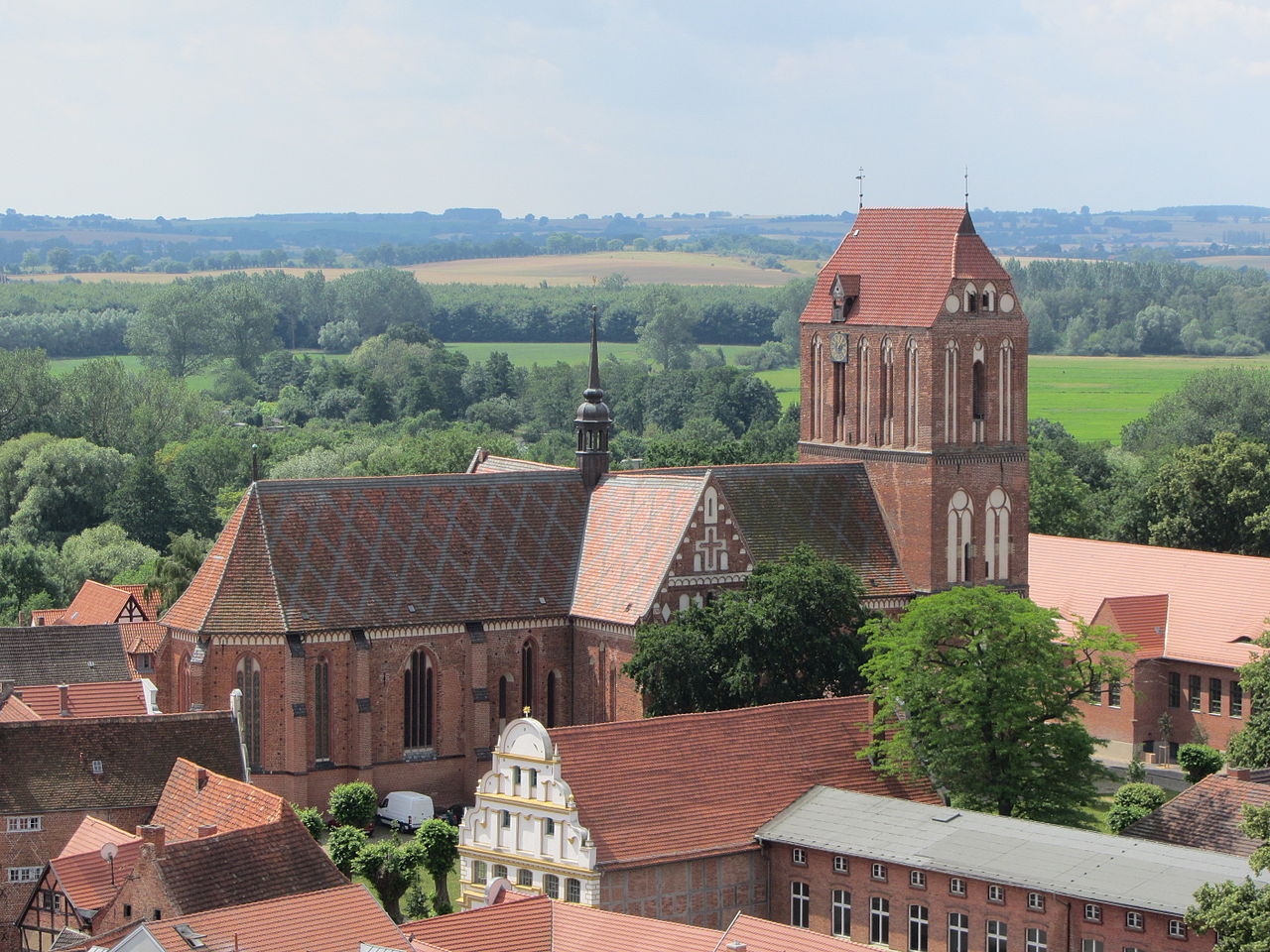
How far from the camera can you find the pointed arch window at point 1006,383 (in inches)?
3440

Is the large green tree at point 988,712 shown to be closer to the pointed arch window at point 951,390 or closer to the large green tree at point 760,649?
the large green tree at point 760,649

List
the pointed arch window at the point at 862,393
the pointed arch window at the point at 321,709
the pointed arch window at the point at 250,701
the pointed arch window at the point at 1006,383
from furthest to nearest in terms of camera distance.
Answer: the pointed arch window at the point at 862,393 < the pointed arch window at the point at 1006,383 < the pointed arch window at the point at 321,709 < the pointed arch window at the point at 250,701

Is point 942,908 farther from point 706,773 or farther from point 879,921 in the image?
point 706,773

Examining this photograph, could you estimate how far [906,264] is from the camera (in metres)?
87.4

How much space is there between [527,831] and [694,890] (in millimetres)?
4561

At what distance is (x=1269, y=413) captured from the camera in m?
165

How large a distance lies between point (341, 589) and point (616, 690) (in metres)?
9.40

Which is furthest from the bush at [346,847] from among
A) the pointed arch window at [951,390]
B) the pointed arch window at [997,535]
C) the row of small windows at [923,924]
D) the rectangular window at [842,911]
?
the pointed arch window at [997,535]

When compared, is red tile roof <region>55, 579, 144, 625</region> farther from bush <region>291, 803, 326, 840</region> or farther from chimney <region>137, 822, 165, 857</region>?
chimney <region>137, 822, 165, 857</region>

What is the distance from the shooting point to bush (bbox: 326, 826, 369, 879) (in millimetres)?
71188

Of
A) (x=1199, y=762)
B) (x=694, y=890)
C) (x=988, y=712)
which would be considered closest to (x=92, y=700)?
(x=694, y=890)

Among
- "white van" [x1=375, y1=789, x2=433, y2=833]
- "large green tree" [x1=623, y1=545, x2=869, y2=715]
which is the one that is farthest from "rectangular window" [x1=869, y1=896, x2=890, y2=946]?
"white van" [x1=375, y1=789, x2=433, y2=833]

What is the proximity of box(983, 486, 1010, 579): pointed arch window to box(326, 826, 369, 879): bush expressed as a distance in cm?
2621

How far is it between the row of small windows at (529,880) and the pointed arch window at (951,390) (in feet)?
85.7
